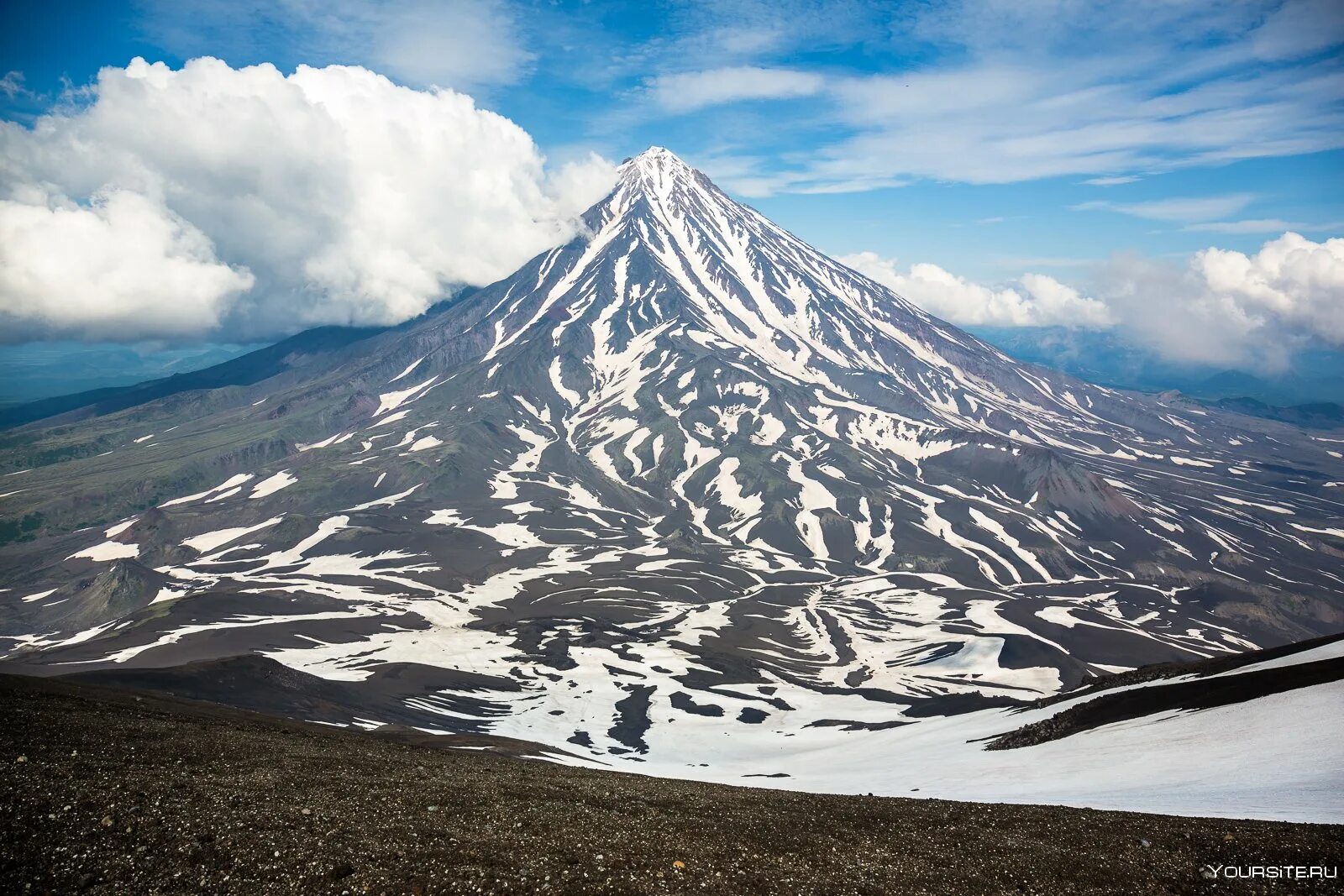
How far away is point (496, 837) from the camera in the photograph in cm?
2458

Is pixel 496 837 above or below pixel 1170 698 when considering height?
below

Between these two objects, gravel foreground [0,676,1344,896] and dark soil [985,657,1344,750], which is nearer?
gravel foreground [0,676,1344,896]

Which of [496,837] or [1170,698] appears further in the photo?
[1170,698]

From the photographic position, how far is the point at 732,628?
194m

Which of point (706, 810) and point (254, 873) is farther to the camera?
point (706, 810)

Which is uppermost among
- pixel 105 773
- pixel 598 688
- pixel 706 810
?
pixel 105 773

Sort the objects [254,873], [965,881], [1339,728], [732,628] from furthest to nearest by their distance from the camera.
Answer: [732,628], [1339,728], [965,881], [254,873]

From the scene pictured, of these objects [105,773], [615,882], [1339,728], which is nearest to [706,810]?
[615,882]

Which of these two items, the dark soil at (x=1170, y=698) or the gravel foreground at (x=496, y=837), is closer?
the gravel foreground at (x=496, y=837)

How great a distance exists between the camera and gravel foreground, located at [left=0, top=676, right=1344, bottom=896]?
2080cm

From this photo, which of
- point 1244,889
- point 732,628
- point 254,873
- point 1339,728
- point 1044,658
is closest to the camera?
point 254,873

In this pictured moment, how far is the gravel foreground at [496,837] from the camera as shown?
20.8 m

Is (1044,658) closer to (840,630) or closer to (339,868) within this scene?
(840,630)

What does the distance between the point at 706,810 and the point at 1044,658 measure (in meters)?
169
